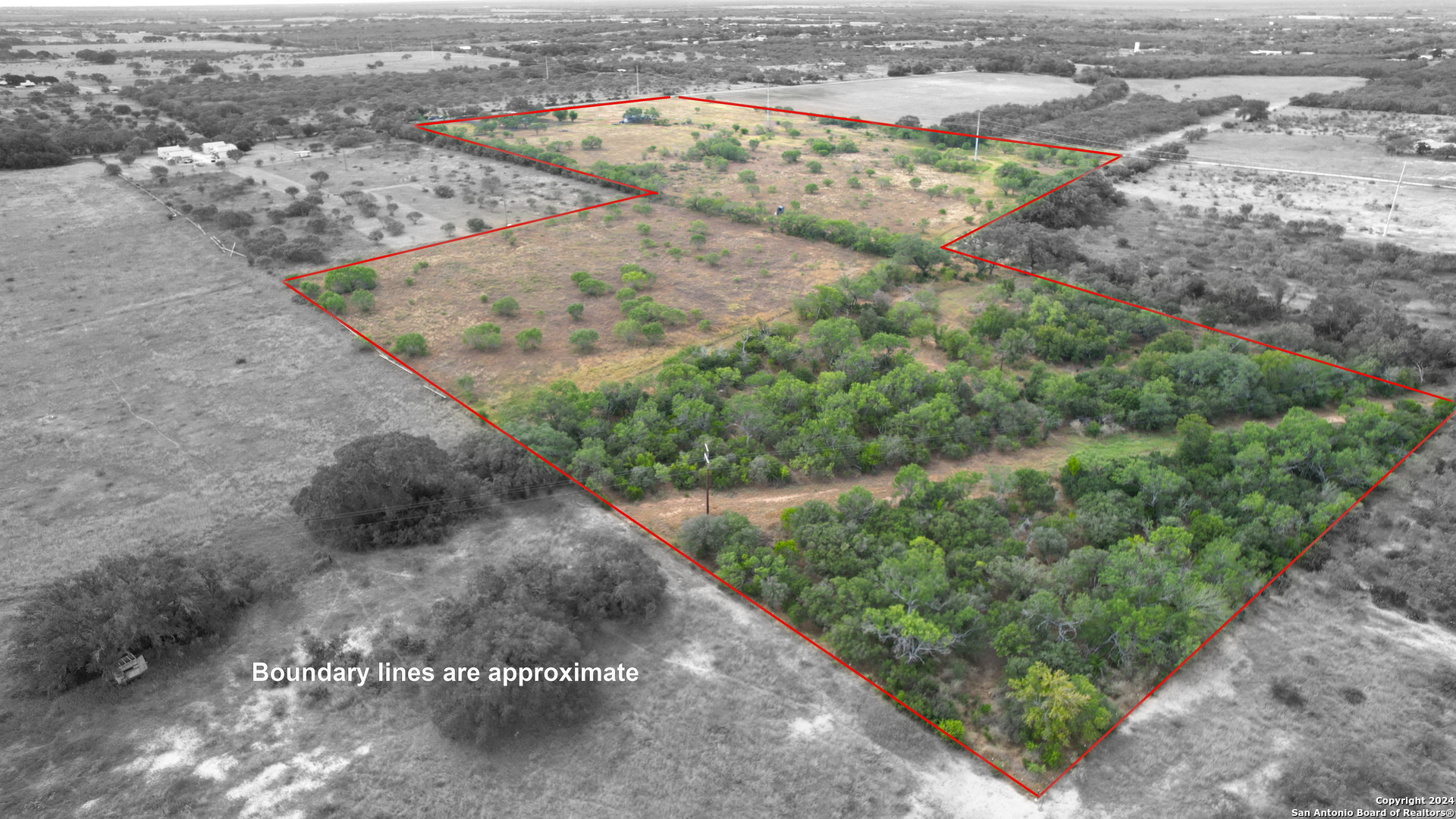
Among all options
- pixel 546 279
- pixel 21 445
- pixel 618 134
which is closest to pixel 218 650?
pixel 21 445

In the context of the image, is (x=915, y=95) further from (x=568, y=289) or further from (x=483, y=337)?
(x=483, y=337)

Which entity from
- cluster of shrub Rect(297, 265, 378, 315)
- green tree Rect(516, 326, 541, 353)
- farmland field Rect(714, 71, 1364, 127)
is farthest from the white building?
farmland field Rect(714, 71, 1364, 127)

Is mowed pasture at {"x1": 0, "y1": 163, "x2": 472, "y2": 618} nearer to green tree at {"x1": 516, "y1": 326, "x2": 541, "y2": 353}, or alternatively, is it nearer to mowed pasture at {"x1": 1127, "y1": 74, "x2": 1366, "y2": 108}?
green tree at {"x1": 516, "y1": 326, "x2": 541, "y2": 353}

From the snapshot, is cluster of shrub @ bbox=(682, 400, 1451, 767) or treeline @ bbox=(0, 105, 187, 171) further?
treeline @ bbox=(0, 105, 187, 171)

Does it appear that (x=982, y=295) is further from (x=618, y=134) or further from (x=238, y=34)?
(x=238, y=34)

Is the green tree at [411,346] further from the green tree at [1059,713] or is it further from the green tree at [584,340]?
the green tree at [1059,713]

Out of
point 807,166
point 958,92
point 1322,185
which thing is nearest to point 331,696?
point 807,166
